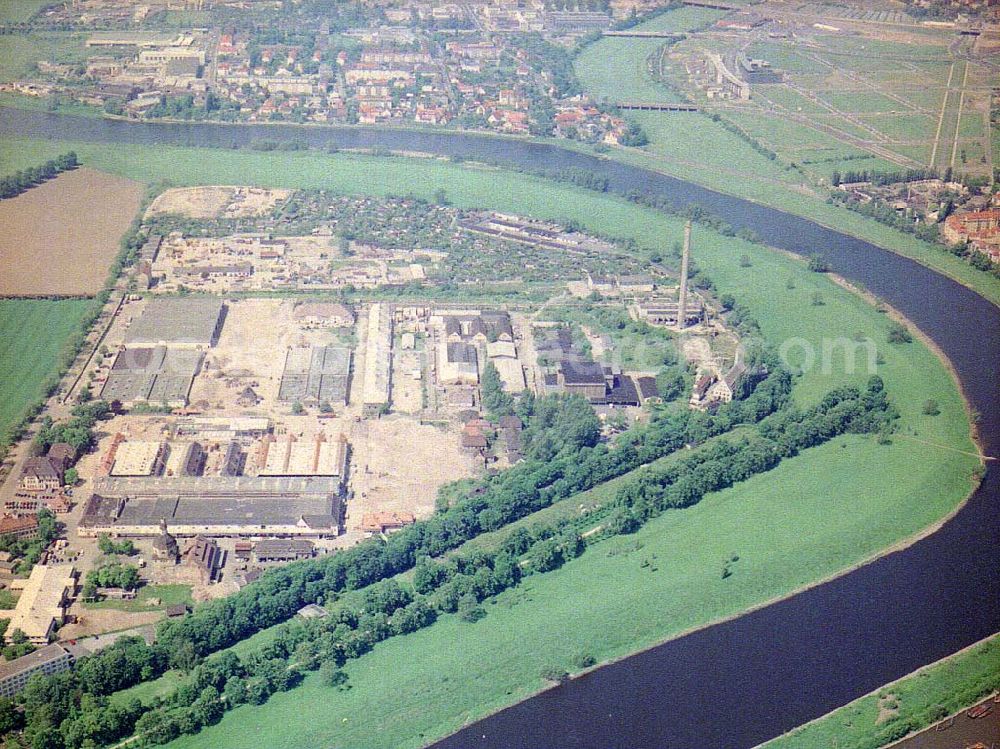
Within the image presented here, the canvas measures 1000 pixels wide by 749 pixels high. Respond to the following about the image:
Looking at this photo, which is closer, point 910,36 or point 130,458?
point 130,458

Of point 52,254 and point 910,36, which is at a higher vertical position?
point 910,36

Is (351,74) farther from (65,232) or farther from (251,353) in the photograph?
(251,353)

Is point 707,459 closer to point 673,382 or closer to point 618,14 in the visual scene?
point 673,382

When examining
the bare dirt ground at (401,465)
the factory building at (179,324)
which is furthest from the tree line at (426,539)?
the factory building at (179,324)

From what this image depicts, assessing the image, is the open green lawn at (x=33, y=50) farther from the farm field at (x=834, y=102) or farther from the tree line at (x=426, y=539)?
the tree line at (x=426, y=539)

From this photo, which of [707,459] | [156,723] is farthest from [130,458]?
[707,459]

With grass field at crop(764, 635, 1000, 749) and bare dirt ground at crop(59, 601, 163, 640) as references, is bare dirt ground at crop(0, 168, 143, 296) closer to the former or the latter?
bare dirt ground at crop(59, 601, 163, 640)

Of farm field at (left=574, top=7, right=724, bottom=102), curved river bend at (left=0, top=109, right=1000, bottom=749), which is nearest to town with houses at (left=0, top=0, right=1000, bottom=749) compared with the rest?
farm field at (left=574, top=7, right=724, bottom=102)

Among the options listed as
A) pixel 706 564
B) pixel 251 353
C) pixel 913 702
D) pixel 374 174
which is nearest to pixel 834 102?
pixel 374 174
